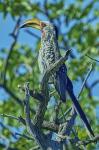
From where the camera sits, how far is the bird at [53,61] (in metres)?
4.38

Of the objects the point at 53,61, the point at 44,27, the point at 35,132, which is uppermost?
the point at 44,27

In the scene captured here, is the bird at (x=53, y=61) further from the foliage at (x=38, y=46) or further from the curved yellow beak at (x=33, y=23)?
the foliage at (x=38, y=46)

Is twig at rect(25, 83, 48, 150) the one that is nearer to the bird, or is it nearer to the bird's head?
the bird

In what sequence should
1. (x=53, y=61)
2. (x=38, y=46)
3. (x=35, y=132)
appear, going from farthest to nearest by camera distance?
1. (x=38, y=46)
2. (x=53, y=61)
3. (x=35, y=132)

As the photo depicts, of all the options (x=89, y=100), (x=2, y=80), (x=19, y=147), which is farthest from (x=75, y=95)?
(x=2, y=80)

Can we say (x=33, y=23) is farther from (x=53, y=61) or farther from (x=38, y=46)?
(x=38, y=46)

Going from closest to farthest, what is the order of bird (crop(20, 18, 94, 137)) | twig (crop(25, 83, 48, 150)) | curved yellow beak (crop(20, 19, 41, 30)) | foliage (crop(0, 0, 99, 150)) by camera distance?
twig (crop(25, 83, 48, 150)) → bird (crop(20, 18, 94, 137)) → curved yellow beak (crop(20, 19, 41, 30)) → foliage (crop(0, 0, 99, 150))

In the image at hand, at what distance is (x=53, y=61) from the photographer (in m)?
4.88

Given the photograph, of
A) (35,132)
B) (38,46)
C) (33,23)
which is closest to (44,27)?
(33,23)

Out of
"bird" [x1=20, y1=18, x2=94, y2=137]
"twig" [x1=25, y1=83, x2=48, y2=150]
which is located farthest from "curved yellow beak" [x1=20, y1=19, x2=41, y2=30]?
"twig" [x1=25, y1=83, x2=48, y2=150]

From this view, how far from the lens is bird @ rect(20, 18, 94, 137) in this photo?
4.38 metres

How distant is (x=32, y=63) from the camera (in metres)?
10.8

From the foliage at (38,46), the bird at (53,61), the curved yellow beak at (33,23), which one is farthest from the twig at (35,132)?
the foliage at (38,46)

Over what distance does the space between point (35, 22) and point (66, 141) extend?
1.66 m
